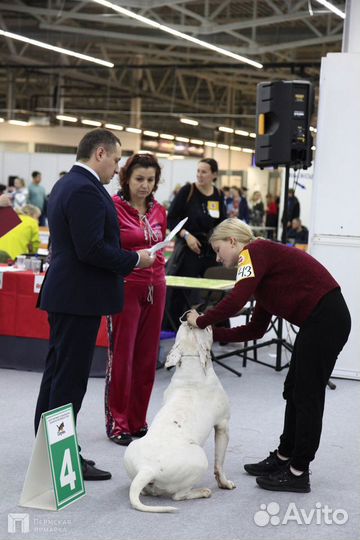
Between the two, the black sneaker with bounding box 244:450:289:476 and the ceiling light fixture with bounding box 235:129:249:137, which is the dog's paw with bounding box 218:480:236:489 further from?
the ceiling light fixture with bounding box 235:129:249:137

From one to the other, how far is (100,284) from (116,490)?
0.86 metres

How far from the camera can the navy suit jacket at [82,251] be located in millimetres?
3340

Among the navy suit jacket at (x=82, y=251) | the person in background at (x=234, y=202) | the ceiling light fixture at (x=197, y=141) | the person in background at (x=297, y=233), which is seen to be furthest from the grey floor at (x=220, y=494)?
the ceiling light fixture at (x=197, y=141)

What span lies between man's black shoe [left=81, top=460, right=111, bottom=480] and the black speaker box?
3456 mm

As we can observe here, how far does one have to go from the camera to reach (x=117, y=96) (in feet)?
69.5

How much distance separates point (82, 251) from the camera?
3.35 meters

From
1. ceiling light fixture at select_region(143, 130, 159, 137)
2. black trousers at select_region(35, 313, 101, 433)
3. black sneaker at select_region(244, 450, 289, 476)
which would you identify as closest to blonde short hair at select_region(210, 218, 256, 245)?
black trousers at select_region(35, 313, 101, 433)

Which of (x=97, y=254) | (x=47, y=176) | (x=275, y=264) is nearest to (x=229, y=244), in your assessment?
(x=275, y=264)

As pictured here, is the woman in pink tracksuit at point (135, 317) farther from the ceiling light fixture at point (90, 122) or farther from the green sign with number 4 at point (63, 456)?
the ceiling light fixture at point (90, 122)

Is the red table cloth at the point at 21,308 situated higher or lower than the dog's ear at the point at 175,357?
lower

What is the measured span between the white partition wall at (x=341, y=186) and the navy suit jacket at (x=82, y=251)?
3.05 meters

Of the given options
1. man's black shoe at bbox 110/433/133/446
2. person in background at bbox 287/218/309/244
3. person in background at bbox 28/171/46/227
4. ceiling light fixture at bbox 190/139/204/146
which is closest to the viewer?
man's black shoe at bbox 110/433/133/446

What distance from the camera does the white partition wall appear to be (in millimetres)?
6195

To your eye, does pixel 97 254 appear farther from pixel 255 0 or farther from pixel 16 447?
pixel 255 0
